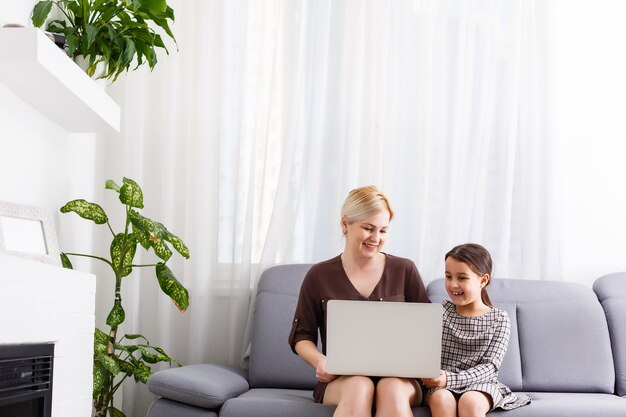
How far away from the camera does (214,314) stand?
3725 millimetres

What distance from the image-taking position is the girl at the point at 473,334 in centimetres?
270

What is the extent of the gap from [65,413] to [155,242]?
930 mm

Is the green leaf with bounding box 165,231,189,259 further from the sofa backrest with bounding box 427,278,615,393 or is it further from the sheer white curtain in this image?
the sofa backrest with bounding box 427,278,615,393

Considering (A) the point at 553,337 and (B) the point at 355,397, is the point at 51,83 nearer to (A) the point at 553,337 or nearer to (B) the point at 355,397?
(B) the point at 355,397

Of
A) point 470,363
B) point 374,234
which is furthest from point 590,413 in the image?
point 374,234

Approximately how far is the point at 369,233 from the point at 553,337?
3.51 feet

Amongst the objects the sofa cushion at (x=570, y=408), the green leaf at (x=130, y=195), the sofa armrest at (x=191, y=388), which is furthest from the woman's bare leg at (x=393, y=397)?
the green leaf at (x=130, y=195)

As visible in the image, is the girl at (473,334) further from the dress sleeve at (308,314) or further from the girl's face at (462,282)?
the dress sleeve at (308,314)

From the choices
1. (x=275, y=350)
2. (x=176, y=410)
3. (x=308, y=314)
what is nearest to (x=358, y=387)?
(x=308, y=314)

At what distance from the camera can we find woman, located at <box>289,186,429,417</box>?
2.68 metres

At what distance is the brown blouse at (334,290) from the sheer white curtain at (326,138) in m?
0.79

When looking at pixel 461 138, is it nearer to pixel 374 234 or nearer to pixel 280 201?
pixel 280 201

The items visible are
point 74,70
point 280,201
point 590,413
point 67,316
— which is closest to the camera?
point 67,316

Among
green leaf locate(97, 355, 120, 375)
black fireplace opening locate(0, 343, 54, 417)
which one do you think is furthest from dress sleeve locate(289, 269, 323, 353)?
black fireplace opening locate(0, 343, 54, 417)
